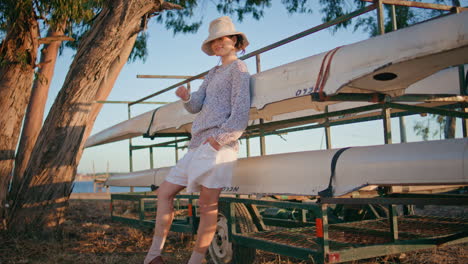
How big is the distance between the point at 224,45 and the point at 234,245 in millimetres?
1686

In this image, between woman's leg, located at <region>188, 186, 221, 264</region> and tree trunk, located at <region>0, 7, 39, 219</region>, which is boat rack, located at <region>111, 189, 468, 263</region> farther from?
tree trunk, located at <region>0, 7, 39, 219</region>

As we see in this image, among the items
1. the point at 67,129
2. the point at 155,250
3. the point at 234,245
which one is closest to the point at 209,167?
the point at 155,250

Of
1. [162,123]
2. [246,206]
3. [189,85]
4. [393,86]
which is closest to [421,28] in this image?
[393,86]

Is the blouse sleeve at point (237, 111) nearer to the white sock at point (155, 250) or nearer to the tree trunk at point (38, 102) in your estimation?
the white sock at point (155, 250)

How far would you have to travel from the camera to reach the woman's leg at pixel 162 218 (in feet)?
11.1

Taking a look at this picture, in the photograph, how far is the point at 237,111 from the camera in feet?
10.7

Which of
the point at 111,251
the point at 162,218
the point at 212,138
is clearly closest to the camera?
the point at 212,138

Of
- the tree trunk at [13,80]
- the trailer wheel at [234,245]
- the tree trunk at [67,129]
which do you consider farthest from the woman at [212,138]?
the tree trunk at [13,80]

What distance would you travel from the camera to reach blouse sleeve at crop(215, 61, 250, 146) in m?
3.22

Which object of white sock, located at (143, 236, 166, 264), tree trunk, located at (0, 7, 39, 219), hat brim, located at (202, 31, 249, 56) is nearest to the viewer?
white sock, located at (143, 236, 166, 264)

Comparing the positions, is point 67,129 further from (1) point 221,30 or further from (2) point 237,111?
(2) point 237,111

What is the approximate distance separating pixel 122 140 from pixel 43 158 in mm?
1867

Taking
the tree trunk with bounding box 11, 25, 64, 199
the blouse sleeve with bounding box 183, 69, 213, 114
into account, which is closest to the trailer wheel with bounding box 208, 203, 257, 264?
the blouse sleeve with bounding box 183, 69, 213, 114

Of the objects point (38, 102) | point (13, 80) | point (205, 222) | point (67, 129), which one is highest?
point (38, 102)
